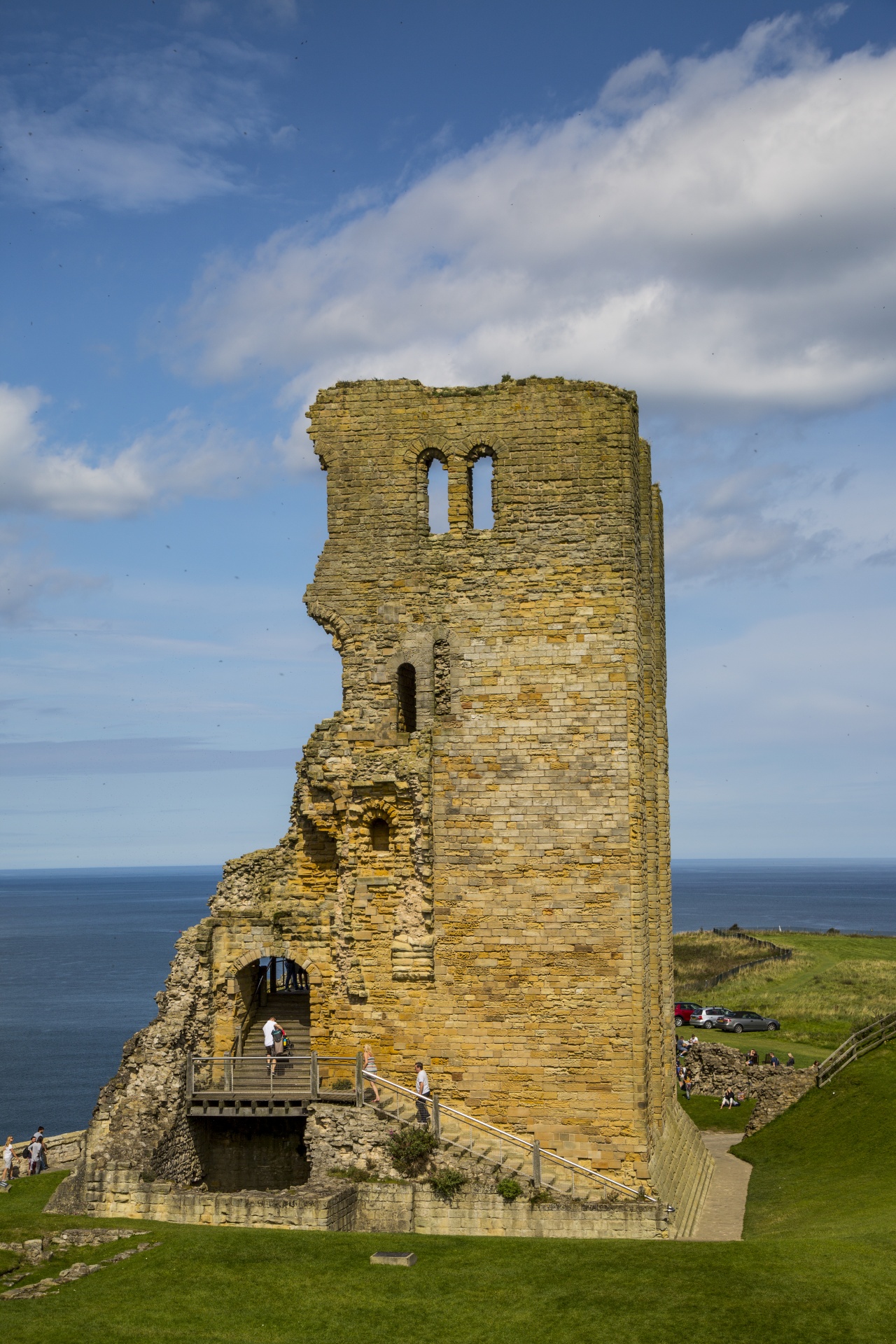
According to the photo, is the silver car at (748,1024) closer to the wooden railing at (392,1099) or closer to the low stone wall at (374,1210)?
the wooden railing at (392,1099)

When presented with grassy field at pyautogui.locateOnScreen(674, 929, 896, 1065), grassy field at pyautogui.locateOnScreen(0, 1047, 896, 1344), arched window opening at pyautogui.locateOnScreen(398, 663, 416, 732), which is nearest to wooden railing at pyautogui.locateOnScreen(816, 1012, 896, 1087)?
grassy field at pyautogui.locateOnScreen(674, 929, 896, 1065)

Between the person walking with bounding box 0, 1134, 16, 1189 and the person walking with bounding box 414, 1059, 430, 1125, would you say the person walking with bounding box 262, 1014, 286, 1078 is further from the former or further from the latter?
the person walking with bounding box 0, 1134, 16, 1189

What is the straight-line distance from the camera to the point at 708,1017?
136 feet

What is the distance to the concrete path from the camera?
21.0 metres

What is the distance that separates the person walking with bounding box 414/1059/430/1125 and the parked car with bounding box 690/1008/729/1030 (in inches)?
910

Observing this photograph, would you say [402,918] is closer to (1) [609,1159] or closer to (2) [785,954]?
(1) [609,1159]

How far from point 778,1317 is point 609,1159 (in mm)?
6052

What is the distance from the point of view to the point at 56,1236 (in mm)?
16688

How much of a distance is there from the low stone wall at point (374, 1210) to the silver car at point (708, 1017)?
23506 mm

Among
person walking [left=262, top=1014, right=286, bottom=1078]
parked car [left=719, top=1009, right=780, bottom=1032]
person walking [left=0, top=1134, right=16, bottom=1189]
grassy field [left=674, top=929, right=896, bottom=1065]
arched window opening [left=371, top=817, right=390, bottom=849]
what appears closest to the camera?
person walking [left=262, top=1014, right=286, bottom=1078]

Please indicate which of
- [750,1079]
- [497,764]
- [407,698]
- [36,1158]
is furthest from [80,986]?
[497,764]

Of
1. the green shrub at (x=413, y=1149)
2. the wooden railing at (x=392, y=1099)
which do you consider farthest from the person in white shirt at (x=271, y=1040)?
the green shrub at (x=413, y=1149)

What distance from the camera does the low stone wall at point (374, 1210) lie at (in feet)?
59.3

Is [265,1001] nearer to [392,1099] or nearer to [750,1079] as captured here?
[392,1099]
